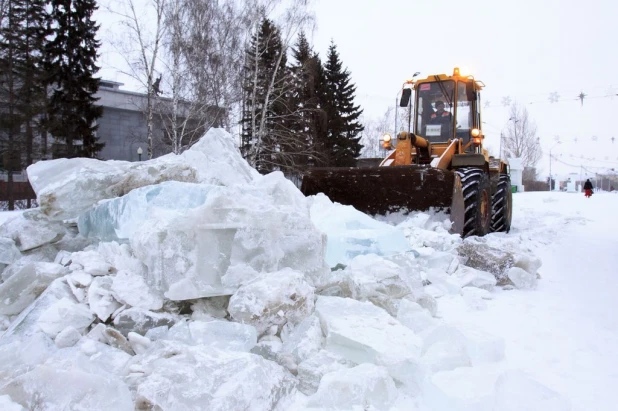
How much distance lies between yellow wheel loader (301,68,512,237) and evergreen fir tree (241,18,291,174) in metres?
6.72

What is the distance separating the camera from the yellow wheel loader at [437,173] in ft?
19.2

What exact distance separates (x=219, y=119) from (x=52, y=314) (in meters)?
13.2

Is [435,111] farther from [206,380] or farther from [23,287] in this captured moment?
[206,380]

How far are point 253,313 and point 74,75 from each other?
20.4 m

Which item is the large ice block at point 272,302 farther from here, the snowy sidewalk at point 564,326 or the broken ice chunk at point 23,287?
the broken ice chunk at point 23,287

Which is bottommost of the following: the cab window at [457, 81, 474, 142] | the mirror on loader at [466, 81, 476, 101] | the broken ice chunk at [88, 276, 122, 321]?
the broken ice chunk at [88, 276, 122, 321]

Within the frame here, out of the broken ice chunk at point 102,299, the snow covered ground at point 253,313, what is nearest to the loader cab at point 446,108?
the snow covered ground at point 253,313

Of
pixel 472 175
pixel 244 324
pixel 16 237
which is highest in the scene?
pixel 472 175

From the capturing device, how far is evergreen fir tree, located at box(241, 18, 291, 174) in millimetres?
13984

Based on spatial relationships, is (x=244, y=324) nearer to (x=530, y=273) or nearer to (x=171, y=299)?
(x=171, y=299)

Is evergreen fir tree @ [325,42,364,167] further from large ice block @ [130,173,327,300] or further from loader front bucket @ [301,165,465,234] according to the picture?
large ice block @ [130,173,327,300]

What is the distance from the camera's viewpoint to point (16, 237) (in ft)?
10.6

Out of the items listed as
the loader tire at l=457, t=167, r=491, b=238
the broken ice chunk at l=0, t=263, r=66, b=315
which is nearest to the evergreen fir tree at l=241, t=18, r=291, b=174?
the loader tire at l=457, t=167, r=491, b=238

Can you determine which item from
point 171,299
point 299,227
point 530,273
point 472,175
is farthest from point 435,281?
point 472,175
